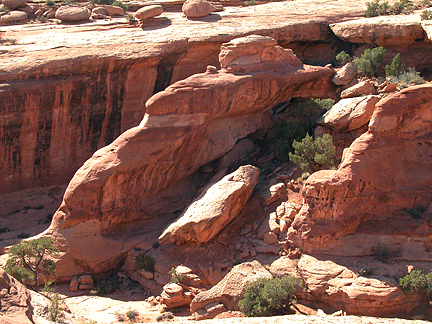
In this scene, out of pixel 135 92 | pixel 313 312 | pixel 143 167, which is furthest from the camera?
pixel 135 92

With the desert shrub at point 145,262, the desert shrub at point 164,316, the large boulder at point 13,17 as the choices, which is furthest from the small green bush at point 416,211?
the large boulder at point 13,17

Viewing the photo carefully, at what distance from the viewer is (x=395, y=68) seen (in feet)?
91.9

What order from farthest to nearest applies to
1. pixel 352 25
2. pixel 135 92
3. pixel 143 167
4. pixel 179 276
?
pixel 352 25
pixel 135 92
pixel 143 167
pixel 179 276

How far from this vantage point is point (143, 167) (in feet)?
78.5

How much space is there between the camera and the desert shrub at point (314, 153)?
23.4 meters

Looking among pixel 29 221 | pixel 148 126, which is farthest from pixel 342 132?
pixel 29 221

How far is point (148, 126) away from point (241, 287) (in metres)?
8.04

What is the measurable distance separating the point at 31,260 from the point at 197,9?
1776cm

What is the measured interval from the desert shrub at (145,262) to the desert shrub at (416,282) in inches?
391

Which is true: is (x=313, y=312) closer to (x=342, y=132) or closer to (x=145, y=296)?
(x=145, y=296)

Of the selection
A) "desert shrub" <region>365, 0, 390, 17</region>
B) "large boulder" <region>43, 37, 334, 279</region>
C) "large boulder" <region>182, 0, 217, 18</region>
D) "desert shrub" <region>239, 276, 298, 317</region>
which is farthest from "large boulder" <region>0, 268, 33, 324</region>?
"desert shrub" <region>365, 0, 390, 17</region>

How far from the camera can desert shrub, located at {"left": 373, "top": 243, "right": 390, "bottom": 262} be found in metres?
20.2

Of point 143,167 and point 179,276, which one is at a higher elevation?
point 143,167

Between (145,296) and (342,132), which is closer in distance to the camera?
(145,296)
